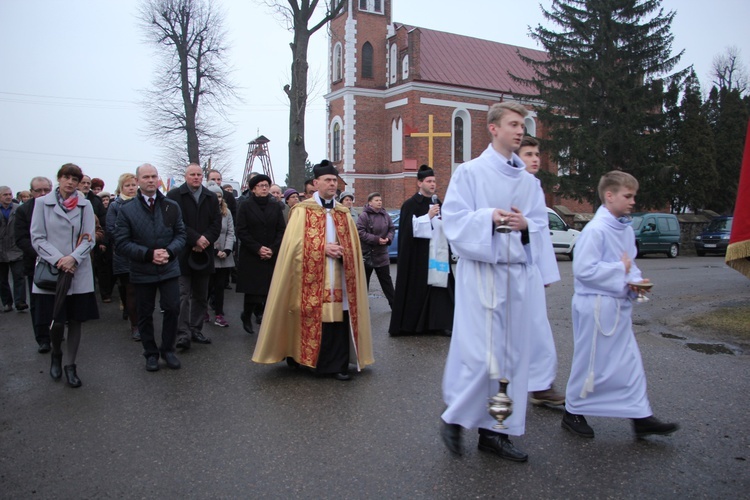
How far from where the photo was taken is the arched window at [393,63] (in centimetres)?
3934

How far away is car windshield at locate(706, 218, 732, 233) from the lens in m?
25.9

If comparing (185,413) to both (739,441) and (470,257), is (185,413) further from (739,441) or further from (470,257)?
(739,441)

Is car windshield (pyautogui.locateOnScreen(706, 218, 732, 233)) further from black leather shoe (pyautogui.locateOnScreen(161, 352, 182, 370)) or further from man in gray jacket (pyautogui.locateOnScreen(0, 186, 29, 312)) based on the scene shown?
black leather shoe (pyautogui.locateOnScreen(161, 352, 182, 370))

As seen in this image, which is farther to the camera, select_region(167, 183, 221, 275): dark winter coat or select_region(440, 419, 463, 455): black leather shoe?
select_region(167, 183, 221, 275): dark winter coat

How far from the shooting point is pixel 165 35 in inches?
1204

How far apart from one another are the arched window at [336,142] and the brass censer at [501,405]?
3845 centimetres

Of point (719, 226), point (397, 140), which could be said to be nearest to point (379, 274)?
point (719, 226)

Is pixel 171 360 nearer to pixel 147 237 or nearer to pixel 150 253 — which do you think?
pixel 150 253

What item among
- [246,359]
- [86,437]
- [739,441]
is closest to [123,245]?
[246,359]

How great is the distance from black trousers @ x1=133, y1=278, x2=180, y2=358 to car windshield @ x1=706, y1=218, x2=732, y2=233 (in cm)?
2510

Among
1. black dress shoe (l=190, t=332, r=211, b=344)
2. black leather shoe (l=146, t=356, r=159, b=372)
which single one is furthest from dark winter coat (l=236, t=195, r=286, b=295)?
black leather shoe (l=146, t=356, r=159, b=372)

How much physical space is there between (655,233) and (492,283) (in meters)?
22.7

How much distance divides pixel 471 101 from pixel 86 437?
124 ft

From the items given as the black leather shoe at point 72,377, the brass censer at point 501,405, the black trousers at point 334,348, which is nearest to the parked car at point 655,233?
the black trousers at point 334,348
